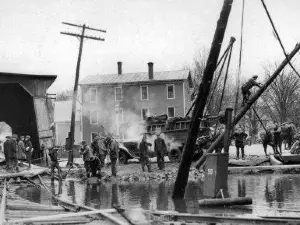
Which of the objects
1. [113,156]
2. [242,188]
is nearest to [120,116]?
[113,156]

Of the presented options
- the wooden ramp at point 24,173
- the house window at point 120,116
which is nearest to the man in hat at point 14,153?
the wooden ramp at point 24,173

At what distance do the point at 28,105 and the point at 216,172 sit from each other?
1760cm

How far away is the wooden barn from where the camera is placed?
75.6 ft

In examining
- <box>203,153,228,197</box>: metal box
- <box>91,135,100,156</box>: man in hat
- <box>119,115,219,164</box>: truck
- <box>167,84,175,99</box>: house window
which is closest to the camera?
<box>203,153,228,197</box>: metal box

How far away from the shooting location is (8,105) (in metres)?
26.6

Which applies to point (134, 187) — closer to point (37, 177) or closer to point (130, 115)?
point (37, 177)

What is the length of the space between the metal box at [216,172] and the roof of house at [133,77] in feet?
139

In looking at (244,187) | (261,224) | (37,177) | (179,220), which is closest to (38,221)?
(179,220)

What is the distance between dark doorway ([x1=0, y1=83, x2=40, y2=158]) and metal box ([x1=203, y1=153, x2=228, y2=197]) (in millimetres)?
16238

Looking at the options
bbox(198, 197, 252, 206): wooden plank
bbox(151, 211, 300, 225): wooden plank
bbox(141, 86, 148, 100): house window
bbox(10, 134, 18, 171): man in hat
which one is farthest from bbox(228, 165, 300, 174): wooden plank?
bbox(141, 86, 148, 100): house window

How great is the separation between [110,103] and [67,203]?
42.9 metres

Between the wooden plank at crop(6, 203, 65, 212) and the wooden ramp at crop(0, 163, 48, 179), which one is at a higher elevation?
the wooden plank at crop(6, 203, 65, 212)

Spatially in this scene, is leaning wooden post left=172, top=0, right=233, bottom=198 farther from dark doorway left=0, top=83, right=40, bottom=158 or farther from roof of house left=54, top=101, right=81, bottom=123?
roof of house left=54, top=101, right=81, bottom=123

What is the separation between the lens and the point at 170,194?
13.2 meters
